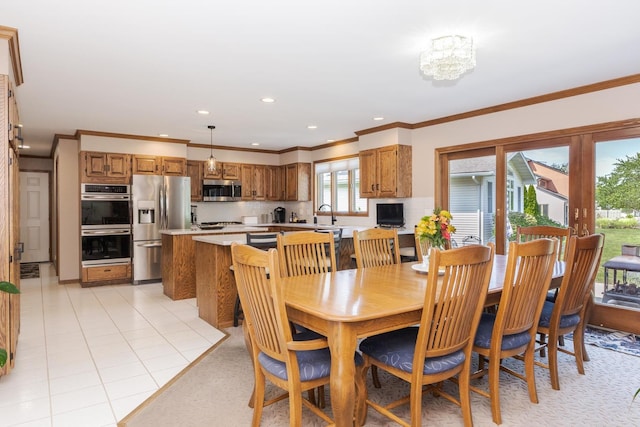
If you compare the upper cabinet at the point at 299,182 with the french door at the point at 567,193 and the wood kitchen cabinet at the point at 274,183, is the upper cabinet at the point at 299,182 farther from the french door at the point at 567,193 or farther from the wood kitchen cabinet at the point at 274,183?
the french door at the point at 567,193

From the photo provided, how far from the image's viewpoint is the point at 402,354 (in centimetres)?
201

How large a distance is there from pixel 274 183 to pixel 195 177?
1627 millimetres

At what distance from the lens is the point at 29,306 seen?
495 centimetres

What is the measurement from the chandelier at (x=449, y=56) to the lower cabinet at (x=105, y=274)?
18.4 feet

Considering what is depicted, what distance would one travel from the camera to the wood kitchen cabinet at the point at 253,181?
7.87m

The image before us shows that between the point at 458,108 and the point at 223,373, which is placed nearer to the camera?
the point at 223,373

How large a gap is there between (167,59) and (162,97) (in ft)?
3.92

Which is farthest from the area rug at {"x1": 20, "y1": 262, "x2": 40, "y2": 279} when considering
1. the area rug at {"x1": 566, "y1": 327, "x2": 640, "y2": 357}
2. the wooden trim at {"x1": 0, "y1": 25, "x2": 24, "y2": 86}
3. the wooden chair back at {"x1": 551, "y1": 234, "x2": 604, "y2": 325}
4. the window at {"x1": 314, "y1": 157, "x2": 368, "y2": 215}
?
the area rug at {"x1": 566, "y1": 327, "x2": 640, "y2": 357}

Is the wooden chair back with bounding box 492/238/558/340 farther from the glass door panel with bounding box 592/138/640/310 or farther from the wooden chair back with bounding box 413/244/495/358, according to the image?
the glass door panel with bounding box 592/138/640/310

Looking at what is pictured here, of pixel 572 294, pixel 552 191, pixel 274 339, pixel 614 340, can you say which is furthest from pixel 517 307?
pixel 552 191

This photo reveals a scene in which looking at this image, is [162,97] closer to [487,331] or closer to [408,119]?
[408,119]

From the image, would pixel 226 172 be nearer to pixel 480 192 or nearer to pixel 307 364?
pixel 480 192

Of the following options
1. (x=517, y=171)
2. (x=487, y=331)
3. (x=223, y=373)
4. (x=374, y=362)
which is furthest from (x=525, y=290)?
(x=517, y=171)

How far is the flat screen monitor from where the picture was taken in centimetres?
588
